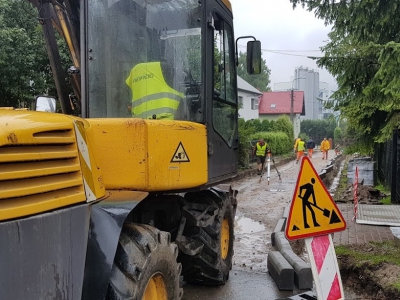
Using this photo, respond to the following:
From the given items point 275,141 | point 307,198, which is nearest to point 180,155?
point 307,198

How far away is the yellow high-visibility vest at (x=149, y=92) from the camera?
3.83m

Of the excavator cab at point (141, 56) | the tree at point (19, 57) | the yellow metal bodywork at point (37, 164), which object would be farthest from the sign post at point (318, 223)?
the tree at point (19, 57)

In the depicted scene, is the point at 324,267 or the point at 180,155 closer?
the point at 324,267

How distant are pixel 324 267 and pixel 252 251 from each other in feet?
13.5

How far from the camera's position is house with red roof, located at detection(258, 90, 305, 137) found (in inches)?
2530

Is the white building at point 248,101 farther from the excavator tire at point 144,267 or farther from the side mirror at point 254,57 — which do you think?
the excavator tire at point 144,267

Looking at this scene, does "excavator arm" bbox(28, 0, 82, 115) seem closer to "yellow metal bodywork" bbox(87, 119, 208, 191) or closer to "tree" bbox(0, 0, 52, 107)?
"yellow metal bodywork" bbox(87, 119, 208, 191)

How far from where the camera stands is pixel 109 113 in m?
3.90

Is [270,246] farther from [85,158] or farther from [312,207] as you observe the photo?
[85,158]

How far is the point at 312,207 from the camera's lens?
347 cm

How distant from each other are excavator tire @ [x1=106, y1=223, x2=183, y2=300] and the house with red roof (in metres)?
61.3

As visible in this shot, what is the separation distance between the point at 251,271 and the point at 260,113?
5904cm

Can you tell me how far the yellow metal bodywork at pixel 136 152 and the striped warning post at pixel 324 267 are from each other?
123 centimetres

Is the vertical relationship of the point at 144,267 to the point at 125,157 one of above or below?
below
